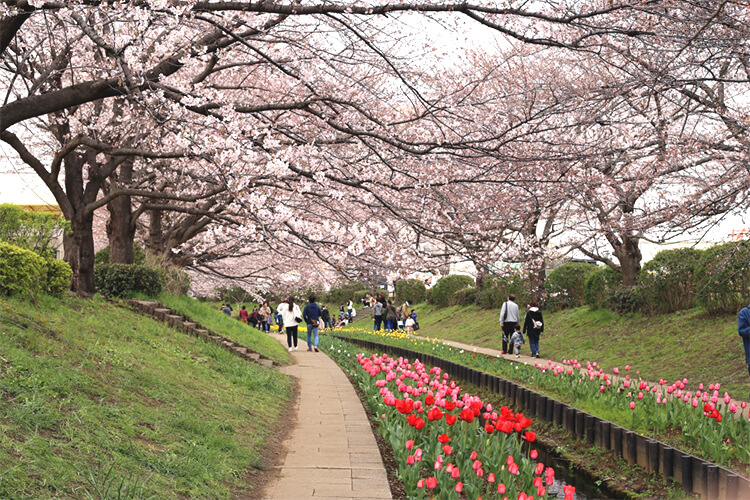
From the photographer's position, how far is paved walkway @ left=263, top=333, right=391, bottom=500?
5.51m

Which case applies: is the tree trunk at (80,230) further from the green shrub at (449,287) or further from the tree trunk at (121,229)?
the green shrub at (449,287)

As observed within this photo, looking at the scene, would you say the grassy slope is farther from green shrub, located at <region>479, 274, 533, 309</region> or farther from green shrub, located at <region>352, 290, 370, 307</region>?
green shrub, located at <region>352, 290, 370, 307</region>

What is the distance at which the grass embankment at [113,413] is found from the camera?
453 cm

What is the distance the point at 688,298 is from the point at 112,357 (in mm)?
14637

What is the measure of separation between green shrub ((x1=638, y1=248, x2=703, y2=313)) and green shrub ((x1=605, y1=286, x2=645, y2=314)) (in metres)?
0.22

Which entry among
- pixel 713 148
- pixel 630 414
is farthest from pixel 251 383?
pixel 713 148

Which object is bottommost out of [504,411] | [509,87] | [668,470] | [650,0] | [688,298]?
[668,470]

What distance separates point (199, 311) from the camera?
16.7 meters

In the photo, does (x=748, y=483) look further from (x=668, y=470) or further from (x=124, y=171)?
(x=124, y=171)

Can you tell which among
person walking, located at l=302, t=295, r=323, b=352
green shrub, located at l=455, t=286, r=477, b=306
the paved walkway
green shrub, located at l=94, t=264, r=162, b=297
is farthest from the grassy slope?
green shrub, located at l=94, t=264, r=162, b=297

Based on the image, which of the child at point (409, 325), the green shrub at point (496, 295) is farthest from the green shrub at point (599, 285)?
the child at point (409, 325)

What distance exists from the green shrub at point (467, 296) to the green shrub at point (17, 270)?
25.4 meters

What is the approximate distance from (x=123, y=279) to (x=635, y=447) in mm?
11197

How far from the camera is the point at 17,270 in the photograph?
9.41 metres
